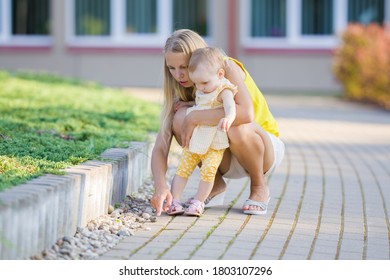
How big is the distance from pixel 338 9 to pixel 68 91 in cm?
1072

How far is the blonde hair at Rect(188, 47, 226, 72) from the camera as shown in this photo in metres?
5.09

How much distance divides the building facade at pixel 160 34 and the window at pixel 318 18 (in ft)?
0.08

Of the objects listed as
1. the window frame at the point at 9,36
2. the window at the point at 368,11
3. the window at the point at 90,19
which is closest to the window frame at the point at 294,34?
the window at the point at 368,11

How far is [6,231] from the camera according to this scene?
3.81 meters

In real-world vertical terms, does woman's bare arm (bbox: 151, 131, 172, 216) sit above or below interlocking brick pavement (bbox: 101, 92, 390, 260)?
above

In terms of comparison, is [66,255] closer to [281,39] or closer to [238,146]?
[238,146]

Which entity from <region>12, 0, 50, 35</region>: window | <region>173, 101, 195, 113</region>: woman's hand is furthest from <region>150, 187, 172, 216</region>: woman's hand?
<region>12, 0, 50, 35</region>: window

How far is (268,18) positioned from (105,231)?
16.1 metres

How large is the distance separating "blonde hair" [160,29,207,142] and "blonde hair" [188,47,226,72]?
0.13 meters

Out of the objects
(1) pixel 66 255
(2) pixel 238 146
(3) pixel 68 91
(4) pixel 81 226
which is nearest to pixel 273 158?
(2) pixel 238 146

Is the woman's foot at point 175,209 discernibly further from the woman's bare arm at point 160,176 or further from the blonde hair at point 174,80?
the blonde hair at point 174,80

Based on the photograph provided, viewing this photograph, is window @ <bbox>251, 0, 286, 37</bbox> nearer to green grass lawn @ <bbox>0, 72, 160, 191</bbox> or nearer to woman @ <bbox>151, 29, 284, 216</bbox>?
green grass lawn @ <bbox>0, 72, 160, 191</bbox>

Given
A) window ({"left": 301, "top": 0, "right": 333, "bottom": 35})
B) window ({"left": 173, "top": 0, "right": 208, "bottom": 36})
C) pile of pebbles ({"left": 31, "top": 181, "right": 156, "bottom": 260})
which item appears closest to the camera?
pile of pebbles ({"left": 31, "top": 181, "right": 156, "bottom": 260})

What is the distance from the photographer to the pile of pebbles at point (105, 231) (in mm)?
4273
